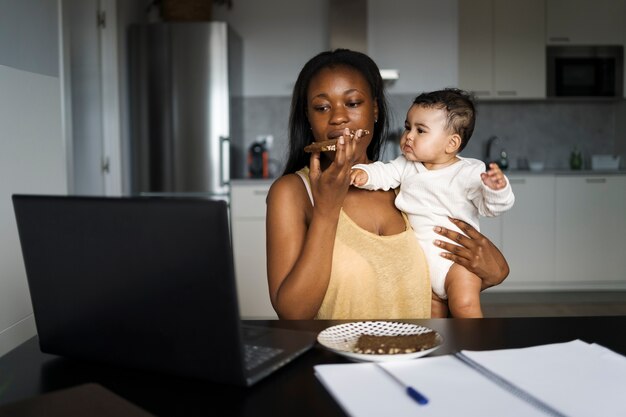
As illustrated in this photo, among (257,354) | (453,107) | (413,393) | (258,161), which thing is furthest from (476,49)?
(413,393)

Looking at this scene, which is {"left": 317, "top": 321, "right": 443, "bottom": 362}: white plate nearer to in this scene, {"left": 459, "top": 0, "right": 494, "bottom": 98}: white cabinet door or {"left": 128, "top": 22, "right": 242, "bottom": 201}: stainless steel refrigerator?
{"left": 128, "top": 22, "right": 242, "bottom": 201}: stainless steel refrigerator

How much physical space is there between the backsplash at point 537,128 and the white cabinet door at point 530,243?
2.09 feet

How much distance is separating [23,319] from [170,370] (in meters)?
1.98

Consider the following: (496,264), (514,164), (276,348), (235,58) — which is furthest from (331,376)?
(514,164)

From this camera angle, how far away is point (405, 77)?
5.59 metres

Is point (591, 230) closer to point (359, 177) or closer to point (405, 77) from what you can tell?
point (405, 77)

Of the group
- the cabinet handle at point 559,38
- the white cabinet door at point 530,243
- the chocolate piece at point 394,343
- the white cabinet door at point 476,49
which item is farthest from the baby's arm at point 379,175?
the cabinet handle at point 559,38

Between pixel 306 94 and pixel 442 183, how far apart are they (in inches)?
17.4

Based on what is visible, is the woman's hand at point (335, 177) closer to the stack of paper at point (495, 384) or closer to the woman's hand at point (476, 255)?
the woman's hand at point (476, 255)

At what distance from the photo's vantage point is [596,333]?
115 cm

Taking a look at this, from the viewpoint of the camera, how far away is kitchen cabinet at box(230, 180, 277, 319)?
4.82 meters

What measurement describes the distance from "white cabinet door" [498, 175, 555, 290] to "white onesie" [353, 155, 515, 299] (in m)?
3.48

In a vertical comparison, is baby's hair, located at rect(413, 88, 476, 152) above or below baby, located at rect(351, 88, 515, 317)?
above

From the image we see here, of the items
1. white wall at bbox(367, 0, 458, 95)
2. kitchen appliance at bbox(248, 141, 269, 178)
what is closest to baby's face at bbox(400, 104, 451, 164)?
kitchen appliance at bbox(248, 141, 269, 178)
